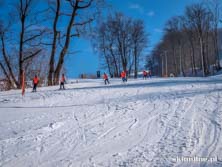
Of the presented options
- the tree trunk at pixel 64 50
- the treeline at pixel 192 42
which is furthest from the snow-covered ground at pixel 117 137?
the treeline at pixel 192 42

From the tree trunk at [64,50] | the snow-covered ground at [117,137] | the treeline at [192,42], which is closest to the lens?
the snow-covered ground at [117,137]

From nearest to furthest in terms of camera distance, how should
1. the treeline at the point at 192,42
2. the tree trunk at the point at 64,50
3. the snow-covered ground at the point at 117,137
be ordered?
the snow-covered ground at the point at 117,137
the tree trunk at the point at 64,50
the treeline at the point at 192,42

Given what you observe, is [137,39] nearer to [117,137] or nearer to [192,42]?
[192,42]

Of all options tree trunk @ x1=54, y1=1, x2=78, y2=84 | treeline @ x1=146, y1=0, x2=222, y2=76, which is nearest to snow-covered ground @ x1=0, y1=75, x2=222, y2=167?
tree trunk @ x1=54, y1=1, x2=78, y2=84

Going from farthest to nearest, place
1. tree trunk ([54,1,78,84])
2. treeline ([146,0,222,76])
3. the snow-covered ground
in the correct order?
1. treeline ([146,0,222,76])
2. tree trunk ([54,1,78,84])
3. the snow-covered ground

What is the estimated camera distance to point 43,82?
32.5 meters

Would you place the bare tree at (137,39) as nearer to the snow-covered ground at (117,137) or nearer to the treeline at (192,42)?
the treeline at (192,42)

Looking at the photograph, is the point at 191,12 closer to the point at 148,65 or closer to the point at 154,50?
the point at 154,50

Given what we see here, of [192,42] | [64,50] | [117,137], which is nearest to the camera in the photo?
[117,137]

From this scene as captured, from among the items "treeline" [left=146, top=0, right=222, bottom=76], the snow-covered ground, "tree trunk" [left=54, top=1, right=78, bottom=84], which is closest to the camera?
the snow-covered ground

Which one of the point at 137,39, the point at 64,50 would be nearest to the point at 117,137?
the point at 64,50

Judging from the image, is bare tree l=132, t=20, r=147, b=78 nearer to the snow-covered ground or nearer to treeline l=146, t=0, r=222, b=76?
treeline l=146, t=0, r=222, b=76

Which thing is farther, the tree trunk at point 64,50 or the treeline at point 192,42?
the treeline at point 192,42

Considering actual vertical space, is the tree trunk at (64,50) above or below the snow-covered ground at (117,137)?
above
